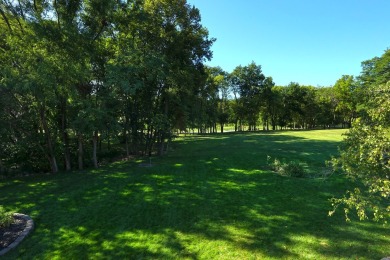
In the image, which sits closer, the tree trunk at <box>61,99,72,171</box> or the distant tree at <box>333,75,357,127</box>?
the tree trunk at <box>61,99,72,171</box>

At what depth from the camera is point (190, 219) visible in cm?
696

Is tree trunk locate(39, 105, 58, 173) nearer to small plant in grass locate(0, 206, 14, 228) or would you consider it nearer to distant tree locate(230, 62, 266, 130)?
small plant in grass locate(0, 206, 14, 228)

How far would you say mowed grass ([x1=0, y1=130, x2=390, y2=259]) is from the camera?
17.7 feet

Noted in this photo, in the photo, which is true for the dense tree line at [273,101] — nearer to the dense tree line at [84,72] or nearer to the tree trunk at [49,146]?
the dense tree line at [84,72]

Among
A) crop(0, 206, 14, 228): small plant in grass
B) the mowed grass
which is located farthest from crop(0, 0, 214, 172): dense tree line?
crop(0, 206, 14, 228): small plant in grass

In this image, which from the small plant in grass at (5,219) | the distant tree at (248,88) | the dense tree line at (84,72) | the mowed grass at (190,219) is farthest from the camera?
the distant tree at (248,88)

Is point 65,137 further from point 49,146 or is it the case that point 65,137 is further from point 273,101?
point 273,101

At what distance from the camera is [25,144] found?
1309cm

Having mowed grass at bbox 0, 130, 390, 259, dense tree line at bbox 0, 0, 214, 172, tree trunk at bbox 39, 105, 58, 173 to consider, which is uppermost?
dense tree line at bbox 0, 0, 214, 172

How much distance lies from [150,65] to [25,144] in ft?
25.7

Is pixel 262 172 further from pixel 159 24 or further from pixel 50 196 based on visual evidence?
pixel 159 24

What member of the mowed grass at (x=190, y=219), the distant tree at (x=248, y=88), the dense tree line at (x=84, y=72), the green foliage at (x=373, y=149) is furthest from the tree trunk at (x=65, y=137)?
the distant tree at (x=248, y=88)

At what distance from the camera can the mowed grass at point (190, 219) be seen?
17.7ft

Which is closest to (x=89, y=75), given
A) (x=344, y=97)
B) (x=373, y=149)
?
(x=373, y=149)
